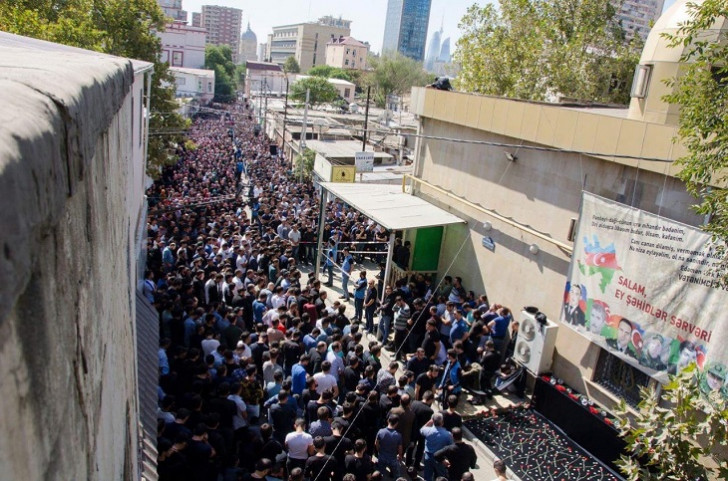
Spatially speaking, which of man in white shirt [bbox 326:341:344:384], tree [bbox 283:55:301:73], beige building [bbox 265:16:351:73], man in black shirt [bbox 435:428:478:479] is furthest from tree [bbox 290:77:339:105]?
beige building [bbox 265:16:351:73]

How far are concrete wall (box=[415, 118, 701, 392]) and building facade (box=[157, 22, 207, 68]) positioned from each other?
9373 cm

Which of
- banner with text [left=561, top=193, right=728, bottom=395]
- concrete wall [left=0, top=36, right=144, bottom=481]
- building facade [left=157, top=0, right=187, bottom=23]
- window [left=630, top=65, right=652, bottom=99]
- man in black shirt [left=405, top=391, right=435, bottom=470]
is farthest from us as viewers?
building facade [left=157, top=0, right=187, bottom=23]

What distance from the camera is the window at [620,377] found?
30.5 ft

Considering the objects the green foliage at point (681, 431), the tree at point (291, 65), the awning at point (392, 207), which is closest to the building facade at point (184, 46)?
the tree at point (291, 65)

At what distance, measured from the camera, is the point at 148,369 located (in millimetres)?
6801

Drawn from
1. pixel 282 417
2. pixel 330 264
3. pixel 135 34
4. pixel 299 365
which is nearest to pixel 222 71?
pixel 135 34

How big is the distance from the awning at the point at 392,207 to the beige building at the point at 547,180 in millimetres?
597

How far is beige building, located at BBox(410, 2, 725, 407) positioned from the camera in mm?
9086

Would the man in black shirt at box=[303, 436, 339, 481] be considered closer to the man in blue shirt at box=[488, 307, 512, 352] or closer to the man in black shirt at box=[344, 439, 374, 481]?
the man in black shirt at box=[344, 439, 374, 481]

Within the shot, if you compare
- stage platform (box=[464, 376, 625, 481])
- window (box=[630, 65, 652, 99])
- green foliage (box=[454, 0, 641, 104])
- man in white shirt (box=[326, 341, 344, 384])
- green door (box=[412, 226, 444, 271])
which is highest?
green foliage (box=[454, 0, 641, 104])

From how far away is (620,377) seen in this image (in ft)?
31.5

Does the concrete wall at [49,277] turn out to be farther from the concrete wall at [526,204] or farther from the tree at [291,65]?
the tree at [291,65]

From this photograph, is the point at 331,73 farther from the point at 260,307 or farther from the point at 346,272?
the point at 260,307

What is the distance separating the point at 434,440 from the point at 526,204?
6.06 meters
